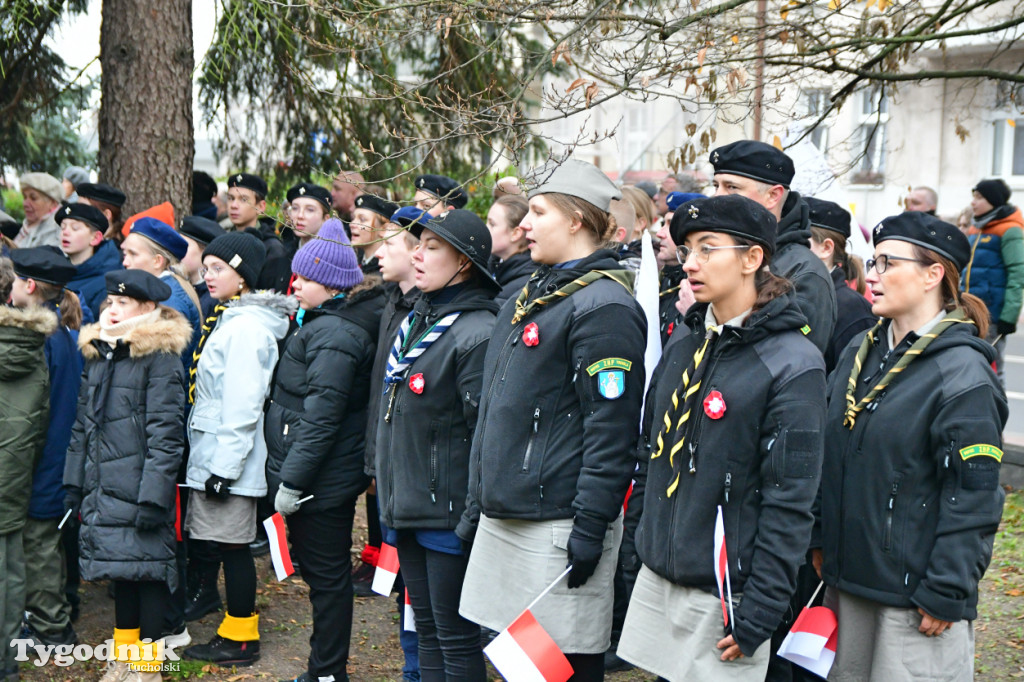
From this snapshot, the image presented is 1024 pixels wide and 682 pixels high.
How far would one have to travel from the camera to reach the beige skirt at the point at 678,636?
2990mm

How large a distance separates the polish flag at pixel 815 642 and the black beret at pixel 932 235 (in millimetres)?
1264

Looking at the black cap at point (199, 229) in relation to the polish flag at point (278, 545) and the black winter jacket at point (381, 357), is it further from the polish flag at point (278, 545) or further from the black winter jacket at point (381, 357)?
the polish flag at point (278, 545)

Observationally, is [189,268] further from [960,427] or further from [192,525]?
[960,427]

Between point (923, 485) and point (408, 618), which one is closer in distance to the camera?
point (923, 485)

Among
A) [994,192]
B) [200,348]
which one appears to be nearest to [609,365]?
[200,348]

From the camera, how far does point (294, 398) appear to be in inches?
188

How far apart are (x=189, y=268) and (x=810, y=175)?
3.86m

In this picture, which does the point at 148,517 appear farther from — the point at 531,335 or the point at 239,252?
the point at 531,335

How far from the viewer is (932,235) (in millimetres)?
3357

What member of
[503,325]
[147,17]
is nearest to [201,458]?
[503,325]

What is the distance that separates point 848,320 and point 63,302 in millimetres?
3917

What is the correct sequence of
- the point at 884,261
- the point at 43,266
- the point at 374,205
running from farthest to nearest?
the point at 374,205 → the point at 43,266 → the point at 884,261

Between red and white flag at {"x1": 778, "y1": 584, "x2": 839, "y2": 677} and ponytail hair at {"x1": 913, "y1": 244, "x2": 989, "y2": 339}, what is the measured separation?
1.10 meters

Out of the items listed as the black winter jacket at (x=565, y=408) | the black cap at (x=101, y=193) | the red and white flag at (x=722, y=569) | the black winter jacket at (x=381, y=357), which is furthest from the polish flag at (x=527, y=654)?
the black cap at (x=101, y=193)
